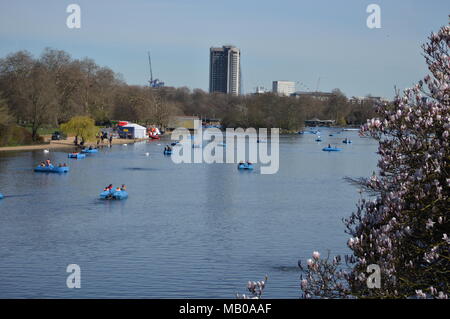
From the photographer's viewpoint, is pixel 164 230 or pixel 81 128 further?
pixel 81 128

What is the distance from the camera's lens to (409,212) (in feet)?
30.9

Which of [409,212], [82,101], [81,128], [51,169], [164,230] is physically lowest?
[164,230]

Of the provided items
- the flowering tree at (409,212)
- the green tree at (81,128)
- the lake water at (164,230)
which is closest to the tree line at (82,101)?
the green tree at (81,128)

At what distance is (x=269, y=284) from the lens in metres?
21.9

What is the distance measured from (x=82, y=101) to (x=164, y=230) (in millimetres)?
80247

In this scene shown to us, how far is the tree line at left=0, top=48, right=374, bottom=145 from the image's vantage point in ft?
269

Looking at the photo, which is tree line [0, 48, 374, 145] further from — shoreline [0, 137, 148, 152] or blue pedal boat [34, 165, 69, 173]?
blue pedal boat [34, 165, 69, 173]

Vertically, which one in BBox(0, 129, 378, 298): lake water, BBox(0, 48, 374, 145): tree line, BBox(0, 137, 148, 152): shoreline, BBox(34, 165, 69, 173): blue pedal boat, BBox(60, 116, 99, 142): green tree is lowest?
BBox(0, 129, 378, 298): lake water

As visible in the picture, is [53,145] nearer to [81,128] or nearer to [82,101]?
[81,128]

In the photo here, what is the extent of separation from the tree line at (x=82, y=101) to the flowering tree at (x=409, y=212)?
1929 inches

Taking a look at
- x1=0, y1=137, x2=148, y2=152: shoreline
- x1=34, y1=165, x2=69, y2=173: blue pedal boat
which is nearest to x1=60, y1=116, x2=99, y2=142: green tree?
x1=0, y1=137, x2=148, y2=152: shoreline

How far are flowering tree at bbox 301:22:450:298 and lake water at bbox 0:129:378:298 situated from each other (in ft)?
37.0

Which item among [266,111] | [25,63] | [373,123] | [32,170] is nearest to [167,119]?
[266,111]

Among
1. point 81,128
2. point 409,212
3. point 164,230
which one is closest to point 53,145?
point 81,128
